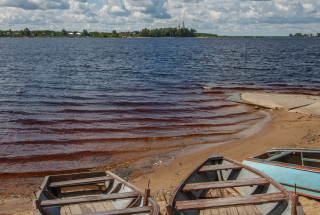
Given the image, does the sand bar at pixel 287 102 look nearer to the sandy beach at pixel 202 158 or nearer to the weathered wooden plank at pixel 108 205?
the sandy beach at pixel 202 158

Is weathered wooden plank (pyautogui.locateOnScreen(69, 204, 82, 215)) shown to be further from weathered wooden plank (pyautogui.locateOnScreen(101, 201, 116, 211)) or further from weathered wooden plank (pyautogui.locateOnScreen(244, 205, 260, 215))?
weathered wooden plank (pyautogui.locateOnScreen(244, 205, 260, 215))

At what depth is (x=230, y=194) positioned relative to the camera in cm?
662

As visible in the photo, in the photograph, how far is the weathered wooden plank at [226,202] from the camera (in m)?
5.08

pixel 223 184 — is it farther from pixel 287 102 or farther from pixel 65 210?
pixel 287 102

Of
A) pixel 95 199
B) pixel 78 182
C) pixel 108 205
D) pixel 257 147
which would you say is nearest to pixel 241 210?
pixel 108 205

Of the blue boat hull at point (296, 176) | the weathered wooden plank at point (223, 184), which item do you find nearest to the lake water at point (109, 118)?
the blue boat hull at point (296, 176)

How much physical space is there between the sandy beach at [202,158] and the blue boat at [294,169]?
1.03ft

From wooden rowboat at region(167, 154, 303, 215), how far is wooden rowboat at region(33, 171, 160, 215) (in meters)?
0.69

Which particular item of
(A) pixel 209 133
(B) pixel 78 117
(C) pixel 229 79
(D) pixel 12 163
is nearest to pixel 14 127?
(B) pixel 78 117

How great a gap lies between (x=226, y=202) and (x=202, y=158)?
5.21 m

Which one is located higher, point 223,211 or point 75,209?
point 223,211

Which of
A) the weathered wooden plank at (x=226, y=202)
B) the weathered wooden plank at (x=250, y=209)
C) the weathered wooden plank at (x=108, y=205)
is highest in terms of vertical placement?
the weathered wooden plank at (x=226, y=202)

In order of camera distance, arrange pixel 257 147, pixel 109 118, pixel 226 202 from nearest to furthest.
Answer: pixel 226 202 → pixel 257 147 → pixel 109 118

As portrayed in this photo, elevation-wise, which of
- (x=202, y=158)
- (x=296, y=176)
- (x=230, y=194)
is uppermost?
(x=296, y=176)
